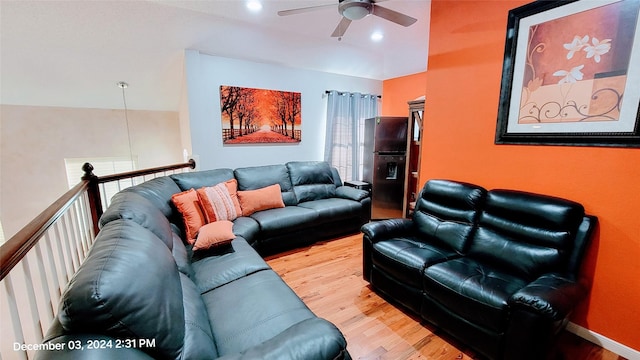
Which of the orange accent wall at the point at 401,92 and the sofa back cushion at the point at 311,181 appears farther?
the orange accent wall at the point at 401,92

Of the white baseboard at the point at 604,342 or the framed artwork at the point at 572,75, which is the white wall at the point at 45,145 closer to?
the framed artwork at the point at 572,75

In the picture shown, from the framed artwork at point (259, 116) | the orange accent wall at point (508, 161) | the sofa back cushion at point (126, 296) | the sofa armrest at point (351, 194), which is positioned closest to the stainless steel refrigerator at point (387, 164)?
the sofa armrest at point (351, 194)

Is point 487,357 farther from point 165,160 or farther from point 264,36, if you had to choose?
point 165,160

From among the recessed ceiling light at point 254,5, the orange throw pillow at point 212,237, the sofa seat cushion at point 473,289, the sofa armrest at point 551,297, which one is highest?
the recessed ceiling light at point 254,5

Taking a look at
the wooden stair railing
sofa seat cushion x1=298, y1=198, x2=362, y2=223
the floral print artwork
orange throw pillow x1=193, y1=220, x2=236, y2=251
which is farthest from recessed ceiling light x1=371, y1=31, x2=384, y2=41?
the wooden stair railing

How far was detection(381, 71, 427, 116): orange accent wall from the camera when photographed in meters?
4.48

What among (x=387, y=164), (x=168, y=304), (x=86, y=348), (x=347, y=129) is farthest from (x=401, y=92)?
(x=86, y=348)

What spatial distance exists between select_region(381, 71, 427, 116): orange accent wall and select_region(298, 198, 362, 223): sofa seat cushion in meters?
2.35

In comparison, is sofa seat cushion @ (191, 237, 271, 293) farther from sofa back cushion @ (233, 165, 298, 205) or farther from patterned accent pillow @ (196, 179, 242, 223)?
sofa back cushion @ (233, 165, 298, 205)

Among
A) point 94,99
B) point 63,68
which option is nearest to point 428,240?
point 63,68

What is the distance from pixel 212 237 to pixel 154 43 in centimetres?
253

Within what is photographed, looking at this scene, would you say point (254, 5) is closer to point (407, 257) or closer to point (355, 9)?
point (355, 9)

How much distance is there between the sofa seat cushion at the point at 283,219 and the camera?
286 cm

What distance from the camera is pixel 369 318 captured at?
200cm
